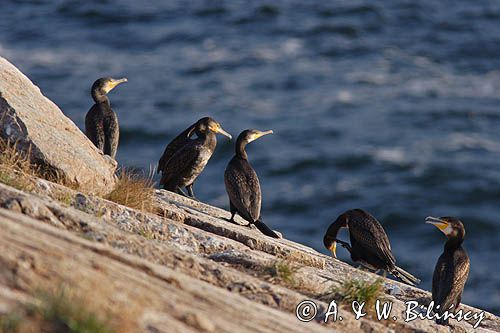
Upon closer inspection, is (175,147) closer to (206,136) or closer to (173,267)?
(206,136)

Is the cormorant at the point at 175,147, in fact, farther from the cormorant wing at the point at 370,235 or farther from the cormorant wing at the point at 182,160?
the cormorant wing at the point at 370,235

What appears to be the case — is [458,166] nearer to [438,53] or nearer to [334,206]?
[334,206]

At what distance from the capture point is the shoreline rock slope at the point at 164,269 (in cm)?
595

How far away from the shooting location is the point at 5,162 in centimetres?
894

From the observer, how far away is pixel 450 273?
998cm

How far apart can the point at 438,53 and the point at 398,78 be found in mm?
2447

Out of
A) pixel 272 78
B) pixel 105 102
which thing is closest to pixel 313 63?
pixel 272 78

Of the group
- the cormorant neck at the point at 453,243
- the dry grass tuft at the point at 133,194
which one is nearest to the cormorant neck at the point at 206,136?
the dry grass tuft at the point at 133,194

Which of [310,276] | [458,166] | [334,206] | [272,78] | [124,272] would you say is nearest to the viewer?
[124,272]

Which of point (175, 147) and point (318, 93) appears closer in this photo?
point (175, 147)

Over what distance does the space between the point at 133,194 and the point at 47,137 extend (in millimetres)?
957

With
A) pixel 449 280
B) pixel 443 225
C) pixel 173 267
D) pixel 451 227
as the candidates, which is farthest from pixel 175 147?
pixel 173 267

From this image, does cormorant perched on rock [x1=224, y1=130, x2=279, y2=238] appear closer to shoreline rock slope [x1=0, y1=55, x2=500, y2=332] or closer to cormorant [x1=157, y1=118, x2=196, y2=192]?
shoreline rock slope [x1=0, y1=55, x2=500, y2=332]

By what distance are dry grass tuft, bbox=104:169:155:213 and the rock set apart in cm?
16
